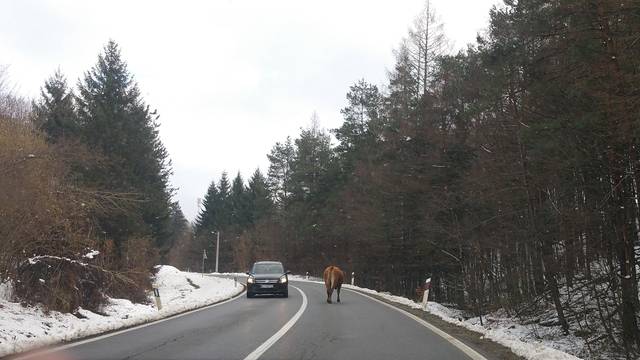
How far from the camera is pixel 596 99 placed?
40.0 feet

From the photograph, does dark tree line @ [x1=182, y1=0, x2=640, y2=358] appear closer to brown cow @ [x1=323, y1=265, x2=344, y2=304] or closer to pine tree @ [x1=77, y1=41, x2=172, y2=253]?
brown cow @ [x1=323, y1=265, x2=344, y2=304]

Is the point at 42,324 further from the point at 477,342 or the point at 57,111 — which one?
the point at 57,111

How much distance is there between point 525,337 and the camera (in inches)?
734

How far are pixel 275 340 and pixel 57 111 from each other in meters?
32.8

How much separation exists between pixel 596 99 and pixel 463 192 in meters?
15.2

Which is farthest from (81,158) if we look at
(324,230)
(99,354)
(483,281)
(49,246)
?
(324,230)

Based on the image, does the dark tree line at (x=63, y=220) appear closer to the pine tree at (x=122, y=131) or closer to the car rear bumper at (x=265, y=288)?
the pine tree at (x=122, y=131)

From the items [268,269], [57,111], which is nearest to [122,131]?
[57,111]

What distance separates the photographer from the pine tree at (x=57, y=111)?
35844 mm

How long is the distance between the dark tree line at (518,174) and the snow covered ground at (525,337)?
0.55 meters

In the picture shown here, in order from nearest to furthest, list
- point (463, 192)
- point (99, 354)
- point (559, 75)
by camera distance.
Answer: point (99, 354) < point (559, 75) < point (463, 192)

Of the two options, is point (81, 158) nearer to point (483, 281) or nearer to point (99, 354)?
point (99, 354)

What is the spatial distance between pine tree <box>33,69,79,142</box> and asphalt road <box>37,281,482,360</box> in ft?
68.4

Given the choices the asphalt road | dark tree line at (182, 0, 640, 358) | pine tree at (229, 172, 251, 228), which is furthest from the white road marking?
pine tree at (229, 172, 251, 228)
